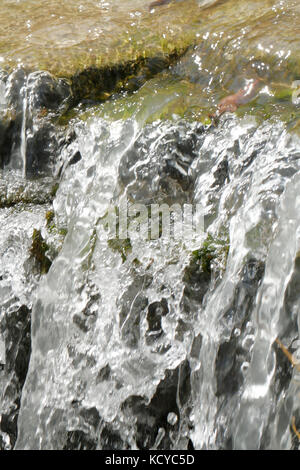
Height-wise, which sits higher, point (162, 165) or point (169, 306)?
point (162, 165)

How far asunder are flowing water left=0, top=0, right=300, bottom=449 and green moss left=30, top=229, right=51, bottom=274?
0.05 ft

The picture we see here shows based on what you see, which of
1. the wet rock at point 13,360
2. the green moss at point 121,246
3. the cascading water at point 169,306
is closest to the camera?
the cascading water at point 169,306

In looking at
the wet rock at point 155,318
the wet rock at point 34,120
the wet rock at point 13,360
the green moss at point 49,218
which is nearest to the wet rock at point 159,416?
the wet rock at point 155,318

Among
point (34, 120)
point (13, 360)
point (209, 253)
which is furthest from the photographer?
point (34, 120)

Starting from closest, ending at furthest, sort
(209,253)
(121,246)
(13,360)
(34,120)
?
(209,253) < (121,246) < (13,360) < (34,120)

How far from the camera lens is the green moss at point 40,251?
297cm

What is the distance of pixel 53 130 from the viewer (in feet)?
10.1

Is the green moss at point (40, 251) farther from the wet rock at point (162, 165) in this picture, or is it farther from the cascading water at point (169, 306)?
the wet rock at point (162, 165)

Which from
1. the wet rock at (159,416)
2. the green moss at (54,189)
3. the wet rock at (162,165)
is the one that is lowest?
the wet rock at (159,416)

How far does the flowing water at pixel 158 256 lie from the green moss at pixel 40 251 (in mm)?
16

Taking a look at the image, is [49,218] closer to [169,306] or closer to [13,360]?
[13,360]

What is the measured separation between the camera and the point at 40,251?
9.84 feet

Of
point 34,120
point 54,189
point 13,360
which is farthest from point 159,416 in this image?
point 34,120

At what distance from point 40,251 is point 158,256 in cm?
69
